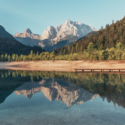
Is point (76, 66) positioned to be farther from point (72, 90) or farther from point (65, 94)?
point (65, 94)

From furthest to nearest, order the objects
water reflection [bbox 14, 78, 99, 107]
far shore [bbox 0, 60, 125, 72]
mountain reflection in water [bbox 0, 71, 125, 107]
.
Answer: far shore [bbox 0, 60, 125, 72] → mountain reflection in water [bbox 0, 71, 125, 107] → water reflection [bbox 14, 78, 99, 107]

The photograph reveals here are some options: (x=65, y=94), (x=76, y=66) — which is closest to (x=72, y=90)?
(x=65, y=94)

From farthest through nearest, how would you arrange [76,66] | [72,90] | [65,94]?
[76,66] → [72,90] → [65,94]

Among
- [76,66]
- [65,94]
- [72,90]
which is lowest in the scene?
[65,94]

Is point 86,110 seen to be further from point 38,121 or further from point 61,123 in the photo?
point 38,121

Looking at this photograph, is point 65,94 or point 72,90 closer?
point 65,94

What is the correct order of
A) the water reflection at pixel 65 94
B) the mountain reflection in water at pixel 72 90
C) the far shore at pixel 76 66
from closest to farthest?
the water reflection at pixel 65 94 < the mountain reflection in water at pixel 72 90 < the far shore at pixel 76 66

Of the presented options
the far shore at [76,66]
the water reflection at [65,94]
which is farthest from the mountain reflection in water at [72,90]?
the far shore at [76,66]

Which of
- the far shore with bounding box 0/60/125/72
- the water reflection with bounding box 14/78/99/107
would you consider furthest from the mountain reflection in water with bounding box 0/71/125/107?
the far shore with bounding box 0/60/125/72

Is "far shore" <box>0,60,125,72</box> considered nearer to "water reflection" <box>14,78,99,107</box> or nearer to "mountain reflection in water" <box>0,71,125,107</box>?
"mountain reflection in water" <box>0,71,125,107</box>

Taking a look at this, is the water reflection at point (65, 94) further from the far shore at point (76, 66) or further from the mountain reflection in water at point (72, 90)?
the far shore at point (76, 66)

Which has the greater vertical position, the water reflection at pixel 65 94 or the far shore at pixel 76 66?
the far shore at pixel 76 66

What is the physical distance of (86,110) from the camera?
623 inches

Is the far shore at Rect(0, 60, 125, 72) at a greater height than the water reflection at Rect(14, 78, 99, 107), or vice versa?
the far shore at Rect(0, 60, 125, 72)
